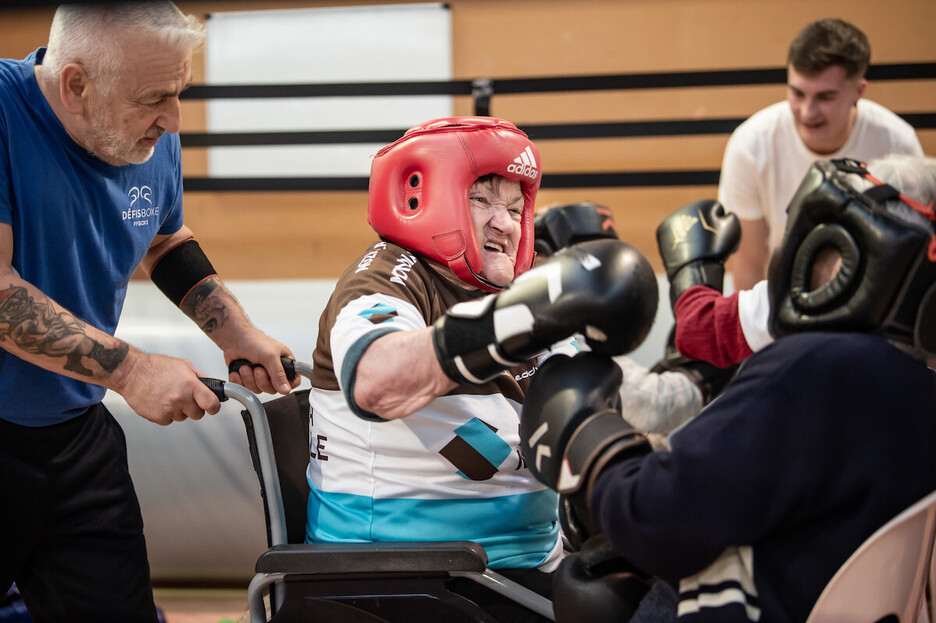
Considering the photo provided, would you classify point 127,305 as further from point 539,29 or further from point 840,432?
point 840,432

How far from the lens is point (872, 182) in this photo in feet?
3.46

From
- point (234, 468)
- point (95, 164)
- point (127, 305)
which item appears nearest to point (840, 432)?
point (95, 164)

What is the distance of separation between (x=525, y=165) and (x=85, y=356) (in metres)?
0.92

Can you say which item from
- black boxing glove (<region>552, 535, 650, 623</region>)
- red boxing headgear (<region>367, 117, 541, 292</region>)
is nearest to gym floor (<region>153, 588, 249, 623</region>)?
red boxing headgear (<region>367, 117, 541, 292</region>)

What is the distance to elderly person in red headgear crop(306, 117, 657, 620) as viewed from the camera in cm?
124

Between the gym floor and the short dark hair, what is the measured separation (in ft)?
9.57

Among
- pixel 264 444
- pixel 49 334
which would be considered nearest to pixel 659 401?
pixel 264 444

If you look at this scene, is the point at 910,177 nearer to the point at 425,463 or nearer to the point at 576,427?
the point at 576,427

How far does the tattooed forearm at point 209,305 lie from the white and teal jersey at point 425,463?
21.9 inches

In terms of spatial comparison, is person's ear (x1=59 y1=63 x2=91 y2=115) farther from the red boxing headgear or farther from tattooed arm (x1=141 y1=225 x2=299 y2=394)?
the red boxing headgear

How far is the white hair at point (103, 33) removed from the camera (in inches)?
63.1

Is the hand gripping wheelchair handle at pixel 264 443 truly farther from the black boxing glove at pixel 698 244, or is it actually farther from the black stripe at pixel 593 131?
the black stripe at pixel 593 131

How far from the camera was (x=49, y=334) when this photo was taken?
1.54 meters

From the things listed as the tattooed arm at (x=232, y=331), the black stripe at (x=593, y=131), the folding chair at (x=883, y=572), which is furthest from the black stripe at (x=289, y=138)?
the folding chair at (x=883, y=572)
